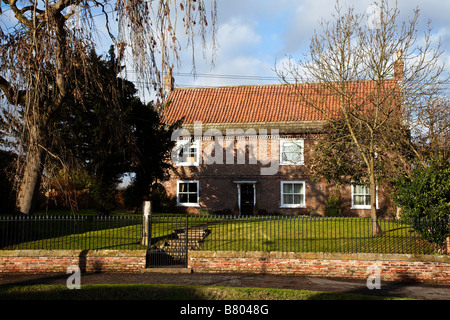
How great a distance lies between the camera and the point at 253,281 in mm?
10812

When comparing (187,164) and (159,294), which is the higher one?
(187,164)

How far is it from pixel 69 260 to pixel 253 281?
5515mm

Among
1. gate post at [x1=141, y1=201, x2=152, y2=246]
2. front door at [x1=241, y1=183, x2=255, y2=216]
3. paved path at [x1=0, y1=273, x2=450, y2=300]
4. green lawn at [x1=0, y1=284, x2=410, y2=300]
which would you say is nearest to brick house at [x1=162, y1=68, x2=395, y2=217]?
front door at [x1=241, y1=183, x2=255, y2=216]

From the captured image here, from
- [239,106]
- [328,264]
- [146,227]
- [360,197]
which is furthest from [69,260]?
[360,197]

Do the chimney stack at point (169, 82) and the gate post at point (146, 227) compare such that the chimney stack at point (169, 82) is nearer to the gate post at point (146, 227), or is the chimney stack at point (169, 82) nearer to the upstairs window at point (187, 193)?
the gate post at point (146, 227)

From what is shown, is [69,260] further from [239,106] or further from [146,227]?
[239,106]

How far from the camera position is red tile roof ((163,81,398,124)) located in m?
25.1

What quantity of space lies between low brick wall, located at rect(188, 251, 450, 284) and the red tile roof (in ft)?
45.1

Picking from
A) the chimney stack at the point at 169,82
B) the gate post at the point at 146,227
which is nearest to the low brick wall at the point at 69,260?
the gate post at the point at 146,227

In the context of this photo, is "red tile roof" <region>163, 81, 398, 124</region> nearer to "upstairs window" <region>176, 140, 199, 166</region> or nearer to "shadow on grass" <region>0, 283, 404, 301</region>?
"upstairs window" <region>176, 140, 199, 166</region>

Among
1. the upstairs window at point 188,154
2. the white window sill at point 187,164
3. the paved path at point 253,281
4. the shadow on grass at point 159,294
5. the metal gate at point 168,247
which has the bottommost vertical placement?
the paved path at point 253,281

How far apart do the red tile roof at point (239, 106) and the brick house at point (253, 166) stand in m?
0.07

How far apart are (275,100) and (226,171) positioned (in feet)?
19.4

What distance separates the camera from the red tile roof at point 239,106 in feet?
82.4
